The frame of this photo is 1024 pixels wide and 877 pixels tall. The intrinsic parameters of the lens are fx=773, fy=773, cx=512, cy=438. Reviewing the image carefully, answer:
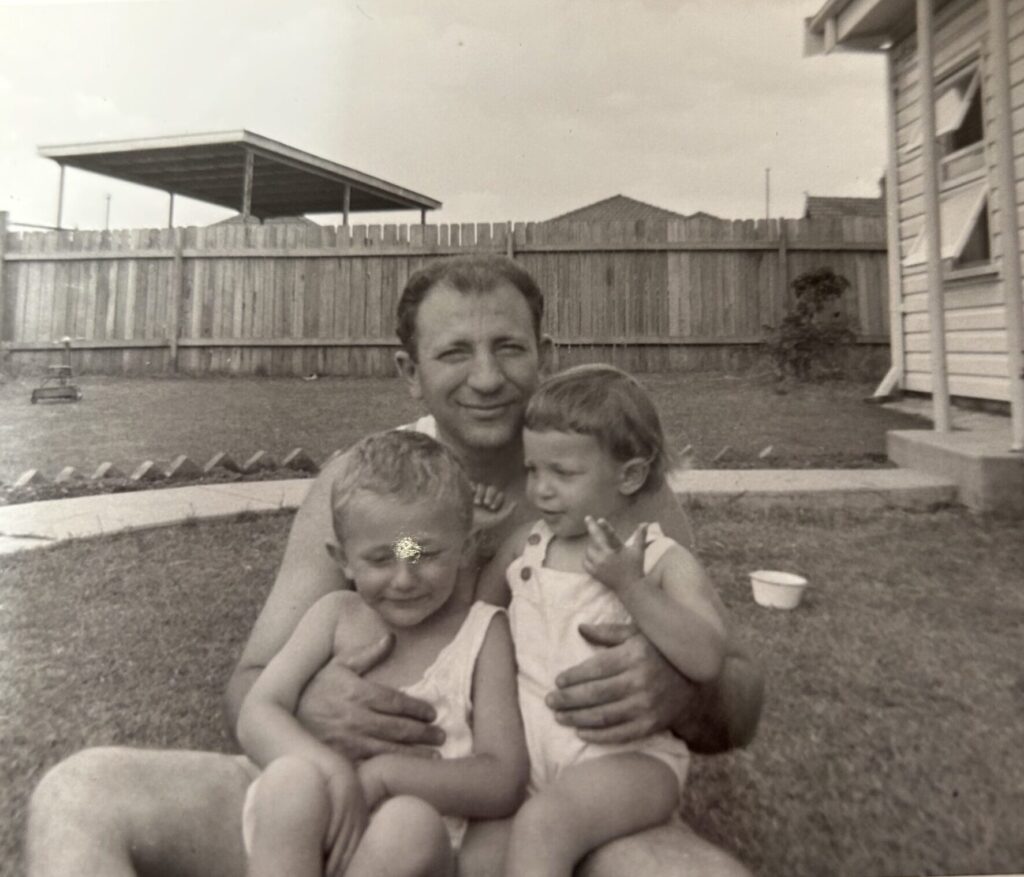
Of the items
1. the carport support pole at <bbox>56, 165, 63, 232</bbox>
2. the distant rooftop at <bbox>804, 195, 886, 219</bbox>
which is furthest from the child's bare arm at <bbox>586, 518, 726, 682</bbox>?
the carport support pole at <bbox>56, 165, 63, 232</bbox>

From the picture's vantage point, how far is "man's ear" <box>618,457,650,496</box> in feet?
2.67

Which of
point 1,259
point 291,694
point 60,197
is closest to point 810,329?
point 291,694

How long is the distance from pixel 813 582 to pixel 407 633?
107 cm

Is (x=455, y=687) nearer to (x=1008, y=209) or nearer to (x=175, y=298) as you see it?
(x=175, y=298)

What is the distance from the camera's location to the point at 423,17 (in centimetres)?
115

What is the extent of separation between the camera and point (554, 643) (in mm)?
779

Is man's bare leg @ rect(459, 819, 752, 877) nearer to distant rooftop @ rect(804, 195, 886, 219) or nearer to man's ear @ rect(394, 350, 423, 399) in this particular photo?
man's ear @ rect(394, 350, 423, 399)

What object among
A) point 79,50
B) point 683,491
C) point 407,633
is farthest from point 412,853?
point 683,491

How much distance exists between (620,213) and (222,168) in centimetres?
66

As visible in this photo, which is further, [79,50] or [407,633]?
[79,50]

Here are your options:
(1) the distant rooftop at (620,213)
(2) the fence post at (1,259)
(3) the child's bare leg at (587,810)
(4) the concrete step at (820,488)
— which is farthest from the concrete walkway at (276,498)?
(3) the child's bare leg at (587,810)

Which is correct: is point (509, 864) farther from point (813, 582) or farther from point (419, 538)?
point (813, 582)

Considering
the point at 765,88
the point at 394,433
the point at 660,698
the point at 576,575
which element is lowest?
the point at 660,698

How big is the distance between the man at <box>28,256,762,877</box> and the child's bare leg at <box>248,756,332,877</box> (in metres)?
0.07
